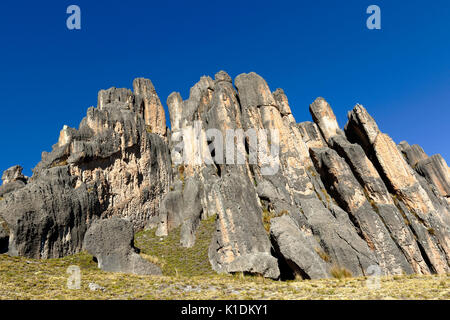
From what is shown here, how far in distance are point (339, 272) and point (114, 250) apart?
18.3 metres

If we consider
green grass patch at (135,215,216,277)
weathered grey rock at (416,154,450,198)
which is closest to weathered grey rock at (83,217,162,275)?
green grass patch at (135,215,216,277)

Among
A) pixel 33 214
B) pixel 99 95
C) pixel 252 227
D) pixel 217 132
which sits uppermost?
pixel 99 95

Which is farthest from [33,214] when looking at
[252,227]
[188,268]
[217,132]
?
[217,132]

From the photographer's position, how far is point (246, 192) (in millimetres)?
27156

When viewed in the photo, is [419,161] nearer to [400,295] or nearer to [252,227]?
[252,227]

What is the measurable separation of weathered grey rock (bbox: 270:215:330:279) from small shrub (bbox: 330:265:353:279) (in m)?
0.62

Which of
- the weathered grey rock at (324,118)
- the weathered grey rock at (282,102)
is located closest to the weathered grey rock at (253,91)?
the weathered grey rock at (282,102)

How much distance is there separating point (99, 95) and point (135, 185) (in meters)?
25.5

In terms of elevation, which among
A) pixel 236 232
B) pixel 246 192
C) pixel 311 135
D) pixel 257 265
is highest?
pixel 311 135

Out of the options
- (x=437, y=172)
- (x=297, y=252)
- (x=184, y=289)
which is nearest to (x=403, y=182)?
(x=437, y=172)

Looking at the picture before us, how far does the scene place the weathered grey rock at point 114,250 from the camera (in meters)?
22.0

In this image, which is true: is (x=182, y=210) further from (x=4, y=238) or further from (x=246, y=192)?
(x=4, y=238)
